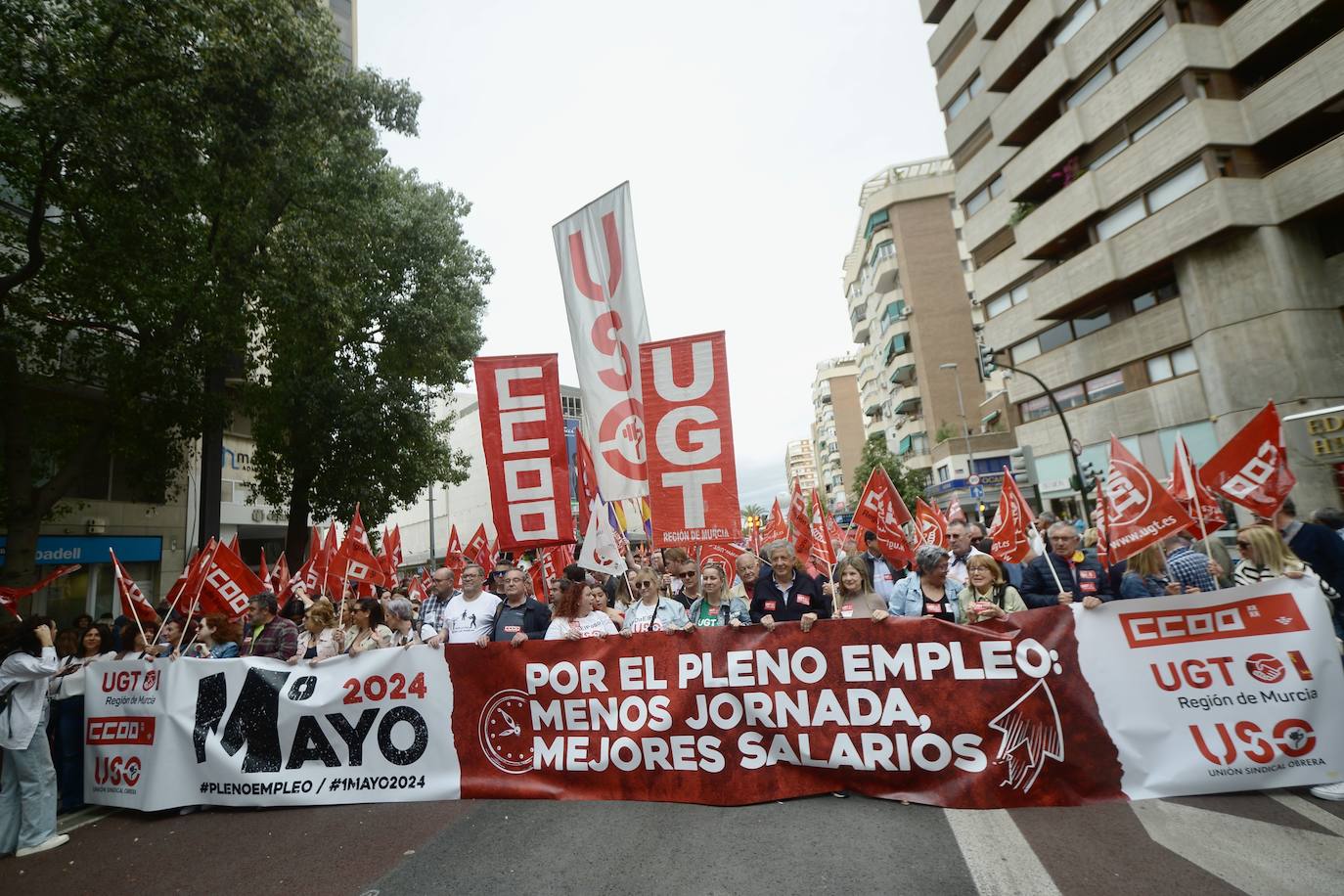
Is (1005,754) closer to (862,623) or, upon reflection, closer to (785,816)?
(862,623)

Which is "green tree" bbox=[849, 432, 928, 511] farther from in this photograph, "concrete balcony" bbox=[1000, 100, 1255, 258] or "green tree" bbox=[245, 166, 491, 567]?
"green tree" bbox=[245, 166, 491, 567]

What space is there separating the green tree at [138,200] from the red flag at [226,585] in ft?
17.4

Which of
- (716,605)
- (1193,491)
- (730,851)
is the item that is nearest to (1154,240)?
(1193,491)

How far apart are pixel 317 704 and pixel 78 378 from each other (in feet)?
38.3

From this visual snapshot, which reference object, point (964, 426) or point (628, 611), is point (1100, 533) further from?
point (964, 426)

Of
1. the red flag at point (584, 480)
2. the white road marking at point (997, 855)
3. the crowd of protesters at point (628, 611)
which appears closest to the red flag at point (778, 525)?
the red flag at point (584, 480)

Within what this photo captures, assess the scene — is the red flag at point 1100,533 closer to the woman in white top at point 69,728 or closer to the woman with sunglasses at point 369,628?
the woman with sunglasses at point 369,628

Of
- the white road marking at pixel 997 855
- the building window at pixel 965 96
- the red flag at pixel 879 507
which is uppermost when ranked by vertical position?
the building window at pixel 965 96

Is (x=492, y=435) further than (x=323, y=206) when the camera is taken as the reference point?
No

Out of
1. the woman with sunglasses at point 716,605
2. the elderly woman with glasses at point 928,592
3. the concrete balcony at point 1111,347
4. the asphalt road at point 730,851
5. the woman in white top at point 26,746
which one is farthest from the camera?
the concrete balcony at point 1111,347

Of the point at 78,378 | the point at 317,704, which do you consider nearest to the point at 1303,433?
the point at 317,704

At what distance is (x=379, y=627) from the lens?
6730mm

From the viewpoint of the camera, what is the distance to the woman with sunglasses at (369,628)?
6.16 m

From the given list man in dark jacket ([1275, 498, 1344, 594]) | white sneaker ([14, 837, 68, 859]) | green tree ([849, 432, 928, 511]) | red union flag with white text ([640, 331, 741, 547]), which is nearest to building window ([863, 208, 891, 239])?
green tree ([849, 432, 928, 511])
